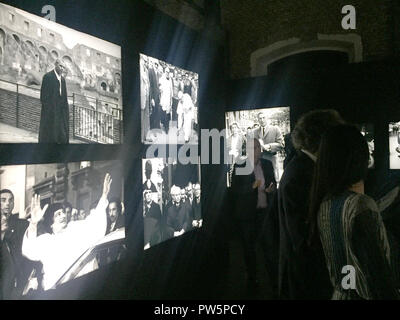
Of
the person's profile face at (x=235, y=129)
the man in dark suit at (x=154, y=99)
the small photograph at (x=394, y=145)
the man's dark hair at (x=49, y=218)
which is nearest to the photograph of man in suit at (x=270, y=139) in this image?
the person's profile face at (x=235, y=129)

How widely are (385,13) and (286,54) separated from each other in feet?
5.33

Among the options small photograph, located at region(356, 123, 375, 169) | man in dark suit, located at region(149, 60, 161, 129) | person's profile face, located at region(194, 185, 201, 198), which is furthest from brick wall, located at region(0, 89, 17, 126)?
small photograph, located at region(356, 123, 375, 169)

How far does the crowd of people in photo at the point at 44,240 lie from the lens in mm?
1960

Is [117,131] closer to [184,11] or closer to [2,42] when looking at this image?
[2,42]

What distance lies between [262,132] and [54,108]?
13.8ft

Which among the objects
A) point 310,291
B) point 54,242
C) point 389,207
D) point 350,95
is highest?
point 350,95

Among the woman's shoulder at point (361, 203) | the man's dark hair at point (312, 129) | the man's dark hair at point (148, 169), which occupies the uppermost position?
the man's dark hair at point (312, 129)

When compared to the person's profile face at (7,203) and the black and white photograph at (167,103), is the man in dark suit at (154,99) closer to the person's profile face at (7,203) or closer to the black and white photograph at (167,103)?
the black and white photograph at (167,103)

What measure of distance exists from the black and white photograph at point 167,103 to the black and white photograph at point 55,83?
37 centimetres

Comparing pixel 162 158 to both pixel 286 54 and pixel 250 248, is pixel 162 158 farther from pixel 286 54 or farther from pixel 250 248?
pixel 286 54

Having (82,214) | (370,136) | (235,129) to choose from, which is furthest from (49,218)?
(370,136)

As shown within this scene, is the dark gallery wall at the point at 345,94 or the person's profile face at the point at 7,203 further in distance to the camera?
the dark gallery wall at the point at 345,94
